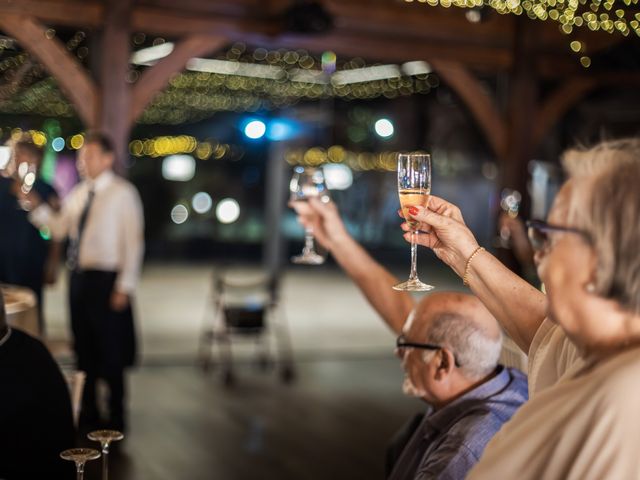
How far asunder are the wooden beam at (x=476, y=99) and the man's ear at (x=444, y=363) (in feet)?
19.1

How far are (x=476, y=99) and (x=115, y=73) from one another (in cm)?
332

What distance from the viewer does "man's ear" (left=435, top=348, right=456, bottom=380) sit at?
7.16 ft

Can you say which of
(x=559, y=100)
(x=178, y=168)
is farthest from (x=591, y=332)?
(x=178, y=168)

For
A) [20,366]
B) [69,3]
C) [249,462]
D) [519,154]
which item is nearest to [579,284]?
[20,366]

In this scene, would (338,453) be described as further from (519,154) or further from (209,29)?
(519,154)

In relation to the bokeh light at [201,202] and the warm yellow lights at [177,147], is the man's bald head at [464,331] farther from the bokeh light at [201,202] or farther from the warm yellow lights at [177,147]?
the warm yellow lights at [177,147]

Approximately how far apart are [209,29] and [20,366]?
4.92 m

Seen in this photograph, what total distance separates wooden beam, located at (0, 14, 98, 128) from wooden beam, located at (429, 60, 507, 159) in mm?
3047

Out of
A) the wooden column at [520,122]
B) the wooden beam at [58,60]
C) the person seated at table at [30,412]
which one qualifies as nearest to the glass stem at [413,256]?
the person seated at table at [30,412]

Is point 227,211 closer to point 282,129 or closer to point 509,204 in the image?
point 282,129

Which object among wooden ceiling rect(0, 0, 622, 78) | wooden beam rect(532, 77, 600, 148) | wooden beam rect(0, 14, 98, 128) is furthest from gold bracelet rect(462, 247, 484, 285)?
wooden beam rect(532, 77, 600, 148)

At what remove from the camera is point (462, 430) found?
202 cm

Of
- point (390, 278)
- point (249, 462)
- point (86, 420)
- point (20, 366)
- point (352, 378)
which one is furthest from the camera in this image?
point (352, 378)

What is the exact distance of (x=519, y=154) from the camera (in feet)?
26.9
